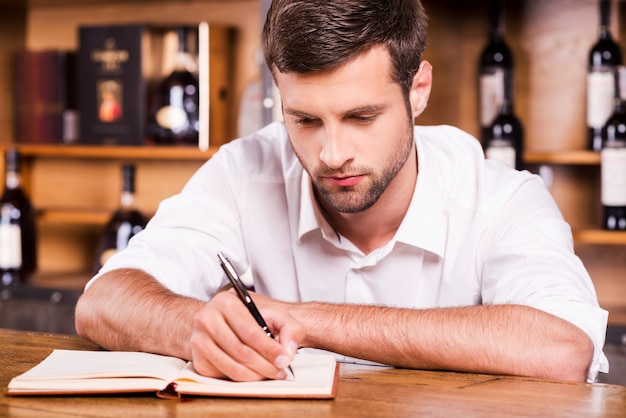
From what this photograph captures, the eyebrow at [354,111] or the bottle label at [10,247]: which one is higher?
the eyebrow at [354,111]

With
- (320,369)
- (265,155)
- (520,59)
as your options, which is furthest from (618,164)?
(320,369)

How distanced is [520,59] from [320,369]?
161 centimetres

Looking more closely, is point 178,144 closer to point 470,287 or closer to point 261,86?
point 261,86

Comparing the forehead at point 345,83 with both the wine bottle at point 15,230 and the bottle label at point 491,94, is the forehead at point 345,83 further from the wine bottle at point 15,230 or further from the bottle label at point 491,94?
the wine bottle at point 15,230

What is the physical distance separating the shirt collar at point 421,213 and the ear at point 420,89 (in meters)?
0.11

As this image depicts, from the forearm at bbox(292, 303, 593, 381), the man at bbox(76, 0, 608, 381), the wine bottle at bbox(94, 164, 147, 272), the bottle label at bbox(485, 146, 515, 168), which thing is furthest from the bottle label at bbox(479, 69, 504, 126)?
the forearm at bbox(292, 303, 593, 381)

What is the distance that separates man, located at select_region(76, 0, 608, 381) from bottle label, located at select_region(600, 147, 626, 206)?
672 millimetres

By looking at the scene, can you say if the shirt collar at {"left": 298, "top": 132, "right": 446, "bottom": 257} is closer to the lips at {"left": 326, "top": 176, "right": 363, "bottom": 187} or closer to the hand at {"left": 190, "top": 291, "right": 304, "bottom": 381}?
the lips at {"left": 326, "top": 176, "right": 363, "bottom": 187}

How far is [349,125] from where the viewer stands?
54.7 inches

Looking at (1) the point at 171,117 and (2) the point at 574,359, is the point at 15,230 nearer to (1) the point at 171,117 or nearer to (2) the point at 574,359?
(1) the point at 171,117

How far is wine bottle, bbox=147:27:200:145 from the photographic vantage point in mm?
2713

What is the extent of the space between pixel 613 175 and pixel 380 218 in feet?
3.01

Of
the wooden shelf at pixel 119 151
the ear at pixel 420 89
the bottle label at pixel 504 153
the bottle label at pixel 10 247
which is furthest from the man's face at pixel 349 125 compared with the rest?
the bottle label at pixel 10 247

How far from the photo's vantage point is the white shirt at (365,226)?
151cm
